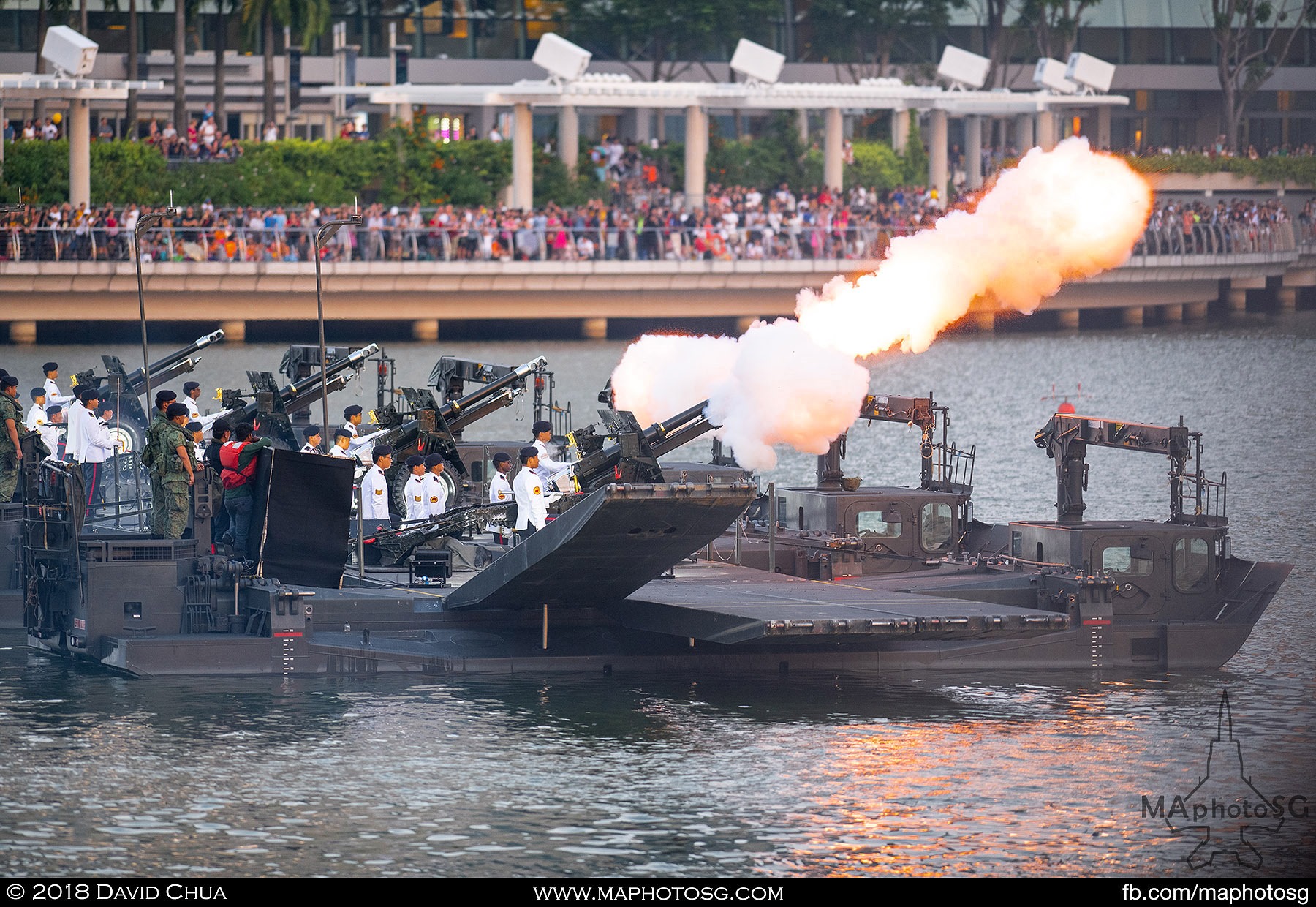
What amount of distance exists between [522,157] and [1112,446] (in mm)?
53079

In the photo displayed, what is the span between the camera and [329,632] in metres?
30.1

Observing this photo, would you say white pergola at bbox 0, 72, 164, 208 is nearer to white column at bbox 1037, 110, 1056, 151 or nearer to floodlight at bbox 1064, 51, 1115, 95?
white column at bbox 1037, 110, 1056, 151

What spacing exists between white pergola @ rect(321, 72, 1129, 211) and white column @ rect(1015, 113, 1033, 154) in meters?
6.75

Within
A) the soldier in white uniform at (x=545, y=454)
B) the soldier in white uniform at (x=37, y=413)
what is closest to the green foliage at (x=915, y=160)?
the soldier in white uniform at (x=37, y=413)

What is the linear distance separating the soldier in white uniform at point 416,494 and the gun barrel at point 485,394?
246 cm

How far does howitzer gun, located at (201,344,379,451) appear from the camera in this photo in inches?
1523

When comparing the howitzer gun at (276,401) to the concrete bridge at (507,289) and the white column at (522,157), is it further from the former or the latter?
the white column at (522,157)

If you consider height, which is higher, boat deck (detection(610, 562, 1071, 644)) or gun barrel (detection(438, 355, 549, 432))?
gun barrel (detection(438, 355, 549, 432))

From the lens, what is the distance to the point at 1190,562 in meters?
32.1

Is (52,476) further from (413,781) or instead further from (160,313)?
(160,313)

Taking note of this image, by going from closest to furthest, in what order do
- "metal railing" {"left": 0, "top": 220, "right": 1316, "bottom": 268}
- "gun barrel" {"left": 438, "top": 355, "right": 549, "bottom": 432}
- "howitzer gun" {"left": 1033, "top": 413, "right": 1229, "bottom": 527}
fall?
"howitzer gun" {"left": 1033, "top": 413, "right": 1229, "bottom": 527} < "gun barrel" {"left": 438, "top": 355, "right": 549, "bottom": 432} < "metal railing" {"left": 0, "top": 220, "right": 1316, "bottom": 268}

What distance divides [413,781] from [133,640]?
638 cm

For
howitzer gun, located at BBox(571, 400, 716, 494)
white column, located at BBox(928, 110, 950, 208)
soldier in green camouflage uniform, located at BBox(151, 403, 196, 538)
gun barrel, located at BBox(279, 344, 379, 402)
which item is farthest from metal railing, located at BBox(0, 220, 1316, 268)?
howitzer gun, located at BBox(571, 400, 716, 494)

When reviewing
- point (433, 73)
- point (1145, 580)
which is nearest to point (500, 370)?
point (1145, 580)
